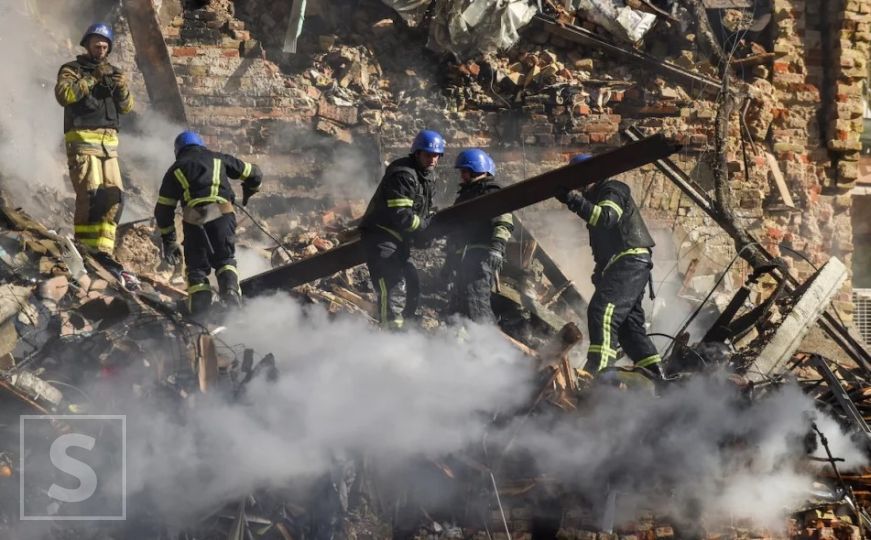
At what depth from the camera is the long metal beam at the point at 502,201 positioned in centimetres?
699

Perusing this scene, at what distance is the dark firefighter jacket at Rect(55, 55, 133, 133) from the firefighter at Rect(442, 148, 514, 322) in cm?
274

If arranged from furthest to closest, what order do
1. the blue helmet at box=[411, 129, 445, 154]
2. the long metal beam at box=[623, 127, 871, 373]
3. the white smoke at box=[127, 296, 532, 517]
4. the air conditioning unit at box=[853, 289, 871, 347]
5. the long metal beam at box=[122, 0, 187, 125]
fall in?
1. the air conditioning unit at box=[853, 289, 871, 347]
2. the long metal beam at box=[122, 0, 187, 125]
3. the long metal beam at box=[623, 127, 871, 373]
4. the blue helmet at box=[411, 129, 445, 154]
5. the white smoke at box=[127, 296, 532, 517]

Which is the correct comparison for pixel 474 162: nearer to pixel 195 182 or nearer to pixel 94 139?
pixel 195 182

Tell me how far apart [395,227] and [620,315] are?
1719 mm

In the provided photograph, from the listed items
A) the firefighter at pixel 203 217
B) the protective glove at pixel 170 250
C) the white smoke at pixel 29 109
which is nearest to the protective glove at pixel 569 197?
the firefighter at pixel 203 217

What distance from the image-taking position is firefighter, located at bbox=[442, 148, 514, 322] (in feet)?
25.2

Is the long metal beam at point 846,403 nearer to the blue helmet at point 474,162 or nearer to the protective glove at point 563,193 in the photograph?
the protective glove at point 563,193

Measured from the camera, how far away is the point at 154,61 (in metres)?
9.77

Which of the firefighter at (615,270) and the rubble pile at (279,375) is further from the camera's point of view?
the firefighter at (615,270)

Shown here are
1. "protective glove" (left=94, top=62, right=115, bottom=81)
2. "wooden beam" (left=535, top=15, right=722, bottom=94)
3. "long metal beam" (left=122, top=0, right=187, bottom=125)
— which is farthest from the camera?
"wooden beam" (left=535, top=15, right=722, bottom=94)

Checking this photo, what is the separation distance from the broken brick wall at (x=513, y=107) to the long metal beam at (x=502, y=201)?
199 centimetres

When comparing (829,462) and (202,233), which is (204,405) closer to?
(202,233)

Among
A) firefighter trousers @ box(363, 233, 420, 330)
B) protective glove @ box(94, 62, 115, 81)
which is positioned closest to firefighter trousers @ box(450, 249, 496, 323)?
firefighter trousers @ box(363, 233, 420, 330)

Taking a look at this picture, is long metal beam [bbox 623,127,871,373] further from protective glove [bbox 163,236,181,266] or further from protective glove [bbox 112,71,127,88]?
protective glove [bbox 112,71,127,88]
